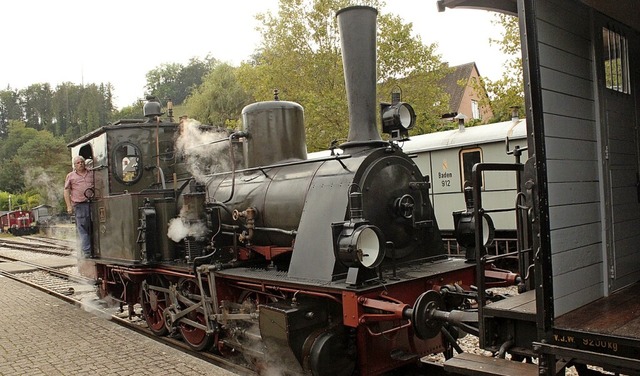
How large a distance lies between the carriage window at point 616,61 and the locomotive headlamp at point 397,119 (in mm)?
1795

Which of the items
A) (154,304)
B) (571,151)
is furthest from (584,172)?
(154,304)

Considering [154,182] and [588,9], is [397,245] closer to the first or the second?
[588,9]

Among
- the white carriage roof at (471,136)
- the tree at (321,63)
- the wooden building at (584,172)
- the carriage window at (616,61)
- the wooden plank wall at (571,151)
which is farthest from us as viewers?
the tree at (321,63)

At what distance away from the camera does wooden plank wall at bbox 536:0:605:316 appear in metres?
2.79

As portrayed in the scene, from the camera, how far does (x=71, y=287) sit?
10727 mm

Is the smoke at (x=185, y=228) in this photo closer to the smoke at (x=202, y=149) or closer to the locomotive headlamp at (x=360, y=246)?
the smoke at (x=202, y=149)

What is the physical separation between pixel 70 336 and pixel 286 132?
12.4 ft

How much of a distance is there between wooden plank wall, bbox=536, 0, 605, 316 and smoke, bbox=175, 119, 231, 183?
200 inches

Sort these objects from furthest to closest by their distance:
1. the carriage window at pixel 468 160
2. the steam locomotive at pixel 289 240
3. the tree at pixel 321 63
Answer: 1. the tree at pixel 321 63
2. the carriage window at pixel 468 160
3. the steam locomotive at pixel 289 240

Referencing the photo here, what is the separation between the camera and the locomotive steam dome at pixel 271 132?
20.0 ft

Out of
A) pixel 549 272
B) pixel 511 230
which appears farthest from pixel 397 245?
pixel 511 230

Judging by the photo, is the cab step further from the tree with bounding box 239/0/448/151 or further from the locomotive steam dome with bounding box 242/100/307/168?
the tree with bounding box 239/0/448/151

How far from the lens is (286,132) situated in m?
6.15

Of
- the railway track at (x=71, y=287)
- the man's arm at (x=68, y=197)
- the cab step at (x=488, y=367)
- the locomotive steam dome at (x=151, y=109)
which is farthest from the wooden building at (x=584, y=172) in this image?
the man's arm at (x=68, y=197)
